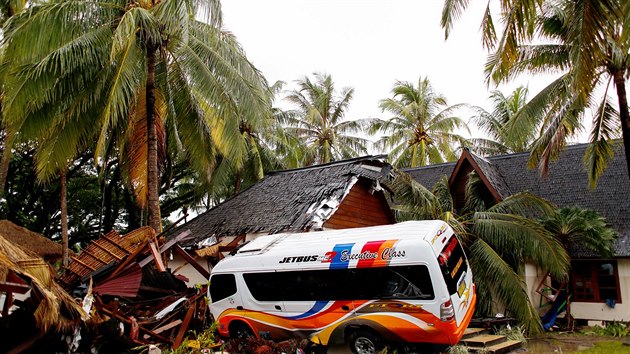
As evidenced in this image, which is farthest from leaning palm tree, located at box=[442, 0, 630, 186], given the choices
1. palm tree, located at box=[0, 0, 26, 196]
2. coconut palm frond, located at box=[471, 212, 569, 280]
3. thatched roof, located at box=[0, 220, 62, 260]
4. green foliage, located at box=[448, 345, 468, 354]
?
thatched roof, located at box=[0, 220, 62, 260]

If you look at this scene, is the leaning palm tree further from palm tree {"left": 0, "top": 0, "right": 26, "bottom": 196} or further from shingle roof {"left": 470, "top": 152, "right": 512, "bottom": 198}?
palm tree {"left": 0, "top": 0, "right": 26, "bottom": 196}

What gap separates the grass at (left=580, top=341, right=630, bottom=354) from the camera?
1120 cm

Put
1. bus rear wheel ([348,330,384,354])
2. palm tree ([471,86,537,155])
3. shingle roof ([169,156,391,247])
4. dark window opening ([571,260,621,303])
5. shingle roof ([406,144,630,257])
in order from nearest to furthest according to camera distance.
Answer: bus rear wheel ([348,330,384,354])
shingle roof ([169,156,391,247])
dark window opening ([571,260,621,303])
shingle roof ([406,144,630,257])
palm tree ([471,86,537,155])

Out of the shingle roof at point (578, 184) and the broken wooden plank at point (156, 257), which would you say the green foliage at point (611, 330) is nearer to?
the shingle roof at point (578, 184)

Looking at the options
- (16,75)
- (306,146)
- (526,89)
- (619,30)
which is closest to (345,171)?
(619,30)

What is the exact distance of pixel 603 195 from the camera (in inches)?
647

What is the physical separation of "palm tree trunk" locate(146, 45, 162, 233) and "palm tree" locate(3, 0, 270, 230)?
0.03m

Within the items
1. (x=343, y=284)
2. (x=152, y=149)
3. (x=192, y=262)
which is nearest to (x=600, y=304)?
(x=343, y=284)

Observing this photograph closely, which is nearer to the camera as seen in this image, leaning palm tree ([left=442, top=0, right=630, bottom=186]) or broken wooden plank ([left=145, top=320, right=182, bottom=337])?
leaning palm tree ([left=442, top=0, right=630, bottom=186])

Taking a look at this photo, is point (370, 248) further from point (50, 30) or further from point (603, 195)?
point (603, 195)

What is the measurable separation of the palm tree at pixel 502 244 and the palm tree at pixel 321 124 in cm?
1438

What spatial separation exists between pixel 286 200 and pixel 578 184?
10.2 m

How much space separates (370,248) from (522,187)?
10.9 meters

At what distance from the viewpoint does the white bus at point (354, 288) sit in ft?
30.1
